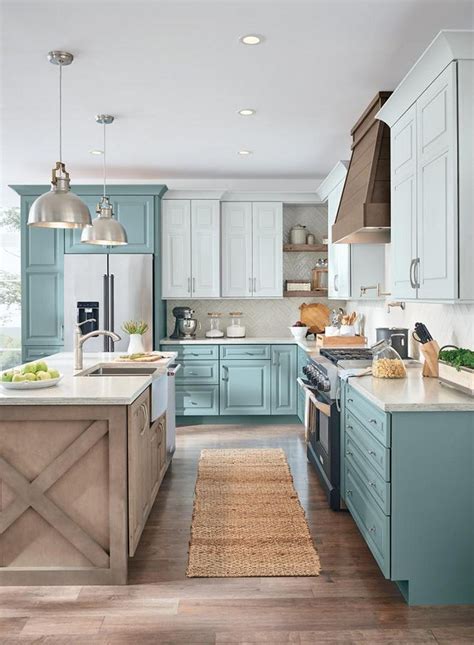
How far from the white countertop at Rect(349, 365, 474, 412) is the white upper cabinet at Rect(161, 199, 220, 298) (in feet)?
11.0

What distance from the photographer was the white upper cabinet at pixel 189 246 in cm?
643

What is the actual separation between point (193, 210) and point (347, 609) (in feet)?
15.4

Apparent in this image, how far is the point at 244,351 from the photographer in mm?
6332

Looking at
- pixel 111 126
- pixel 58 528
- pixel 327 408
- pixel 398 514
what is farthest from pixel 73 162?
pixel 398 514

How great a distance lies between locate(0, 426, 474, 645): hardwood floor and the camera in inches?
93.0

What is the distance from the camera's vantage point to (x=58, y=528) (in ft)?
9.14

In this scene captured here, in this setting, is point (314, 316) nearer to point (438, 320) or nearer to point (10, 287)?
point (438, 320)

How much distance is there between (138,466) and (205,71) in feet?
7.45

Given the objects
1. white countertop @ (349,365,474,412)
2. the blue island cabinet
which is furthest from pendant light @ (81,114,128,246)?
the blue island cabinet

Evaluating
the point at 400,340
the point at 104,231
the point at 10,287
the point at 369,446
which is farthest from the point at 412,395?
the point at 10,287

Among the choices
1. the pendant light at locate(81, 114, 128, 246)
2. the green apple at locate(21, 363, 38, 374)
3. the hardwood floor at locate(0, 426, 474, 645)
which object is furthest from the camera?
the pendant light at locate(81, 114, 128, 246)

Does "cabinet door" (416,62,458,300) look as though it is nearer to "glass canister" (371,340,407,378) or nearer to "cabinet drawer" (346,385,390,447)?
"glass canister" (371,340,407,378)

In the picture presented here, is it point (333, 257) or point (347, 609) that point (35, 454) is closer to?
point (347, 609)

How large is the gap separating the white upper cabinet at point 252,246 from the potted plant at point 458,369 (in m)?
3.59
